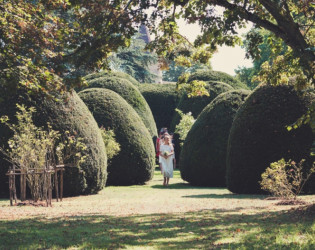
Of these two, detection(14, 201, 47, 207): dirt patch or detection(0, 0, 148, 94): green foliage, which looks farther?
detection(14, 201, 47, 207): dirt patch

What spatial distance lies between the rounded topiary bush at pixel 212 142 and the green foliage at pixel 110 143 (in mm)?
2483

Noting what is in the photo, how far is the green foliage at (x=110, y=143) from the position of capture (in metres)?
16.6

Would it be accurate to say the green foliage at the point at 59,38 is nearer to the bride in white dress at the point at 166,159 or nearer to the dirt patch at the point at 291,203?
the dirt patch at the point at 291,203

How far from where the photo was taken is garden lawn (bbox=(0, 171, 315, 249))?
6.46m

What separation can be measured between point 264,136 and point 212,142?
351 cm

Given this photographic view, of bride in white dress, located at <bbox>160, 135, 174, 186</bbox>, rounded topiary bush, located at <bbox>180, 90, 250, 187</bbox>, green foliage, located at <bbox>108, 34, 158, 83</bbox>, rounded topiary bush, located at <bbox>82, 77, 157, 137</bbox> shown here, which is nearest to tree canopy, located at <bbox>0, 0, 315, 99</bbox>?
rounded topiary bush, located at <bbox>180, 90, 250, 187</bbox>

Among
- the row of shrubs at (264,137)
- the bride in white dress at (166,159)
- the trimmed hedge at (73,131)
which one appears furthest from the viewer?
the bride in white dress at (166,159)

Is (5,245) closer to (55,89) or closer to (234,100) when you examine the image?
(55,89)

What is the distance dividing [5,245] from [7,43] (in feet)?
16.4

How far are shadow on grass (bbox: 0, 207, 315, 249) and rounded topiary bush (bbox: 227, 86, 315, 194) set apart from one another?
3.96 metres

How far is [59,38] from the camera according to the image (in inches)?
402

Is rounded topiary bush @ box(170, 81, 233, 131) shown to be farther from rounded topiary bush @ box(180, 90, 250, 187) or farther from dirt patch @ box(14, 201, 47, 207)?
dirt patch @ box(14, 201, 47, 207)

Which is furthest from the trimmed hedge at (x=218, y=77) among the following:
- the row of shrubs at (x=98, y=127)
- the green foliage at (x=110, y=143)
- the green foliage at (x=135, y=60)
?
the green foliage at (x=135, y=60)

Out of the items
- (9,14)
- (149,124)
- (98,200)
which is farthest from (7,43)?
(149,124)
